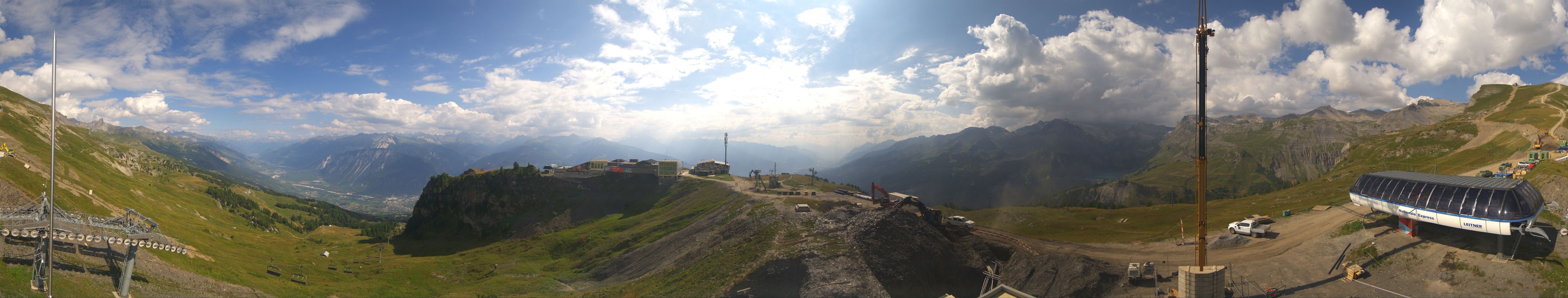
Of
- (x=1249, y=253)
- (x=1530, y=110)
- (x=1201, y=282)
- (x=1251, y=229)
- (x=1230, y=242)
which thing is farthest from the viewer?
(x=1530, y=110)

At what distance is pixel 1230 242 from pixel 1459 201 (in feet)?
41.7

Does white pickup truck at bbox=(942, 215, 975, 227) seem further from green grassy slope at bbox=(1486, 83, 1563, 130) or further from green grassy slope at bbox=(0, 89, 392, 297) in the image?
green grassy slope at bbox=(1486, 83, 1563, 130)

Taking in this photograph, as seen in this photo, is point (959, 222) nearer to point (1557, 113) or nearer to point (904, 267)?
point (904, 267)

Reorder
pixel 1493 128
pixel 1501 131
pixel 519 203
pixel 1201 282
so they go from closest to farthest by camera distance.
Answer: pixel 1201 282, pixel 519 203, pixel 1501 131, pixel 1493 128

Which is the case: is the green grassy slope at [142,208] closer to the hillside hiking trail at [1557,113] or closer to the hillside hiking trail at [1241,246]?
the hillside hiking trail at [1241,246]

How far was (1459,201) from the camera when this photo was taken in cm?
3397

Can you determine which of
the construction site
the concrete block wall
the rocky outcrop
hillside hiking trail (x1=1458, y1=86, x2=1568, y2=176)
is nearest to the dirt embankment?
the construction site

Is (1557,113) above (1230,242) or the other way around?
above

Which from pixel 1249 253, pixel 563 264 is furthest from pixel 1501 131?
pixel 563 264

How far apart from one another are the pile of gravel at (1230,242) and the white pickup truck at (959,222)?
2030 centimetres

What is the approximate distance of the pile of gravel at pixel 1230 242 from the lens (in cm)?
4300

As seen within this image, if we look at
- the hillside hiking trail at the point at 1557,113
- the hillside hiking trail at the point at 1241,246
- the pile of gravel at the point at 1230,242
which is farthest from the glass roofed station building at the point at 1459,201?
the hillside hiking trail at the point at 1557,113

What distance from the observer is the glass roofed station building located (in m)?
31.7

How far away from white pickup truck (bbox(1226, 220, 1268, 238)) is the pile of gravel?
48cm
